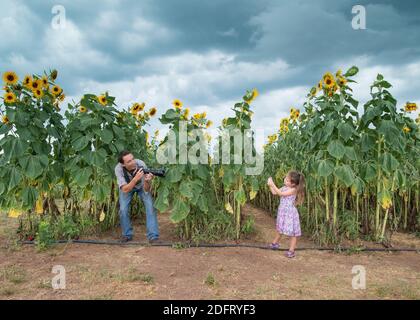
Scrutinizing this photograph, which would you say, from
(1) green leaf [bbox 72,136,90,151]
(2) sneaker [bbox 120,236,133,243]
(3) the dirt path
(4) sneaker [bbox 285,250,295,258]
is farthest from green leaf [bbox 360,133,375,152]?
(1) green leaf [bbox 72,136,90,151]

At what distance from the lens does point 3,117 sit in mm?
Answer: 5594

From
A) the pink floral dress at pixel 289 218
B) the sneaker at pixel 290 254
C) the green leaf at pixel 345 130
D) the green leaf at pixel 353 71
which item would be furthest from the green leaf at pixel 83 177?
the green leaf at pixel 353 71

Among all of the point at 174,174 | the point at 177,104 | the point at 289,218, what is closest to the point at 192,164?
the point at 174,174

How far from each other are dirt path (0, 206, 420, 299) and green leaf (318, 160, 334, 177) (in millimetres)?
1094

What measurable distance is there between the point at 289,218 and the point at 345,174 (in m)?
0.93

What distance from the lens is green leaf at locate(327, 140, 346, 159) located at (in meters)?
5.18

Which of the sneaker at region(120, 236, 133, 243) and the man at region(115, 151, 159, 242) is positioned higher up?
the man at region(115, 151, 159, 242)

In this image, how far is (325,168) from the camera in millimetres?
5238

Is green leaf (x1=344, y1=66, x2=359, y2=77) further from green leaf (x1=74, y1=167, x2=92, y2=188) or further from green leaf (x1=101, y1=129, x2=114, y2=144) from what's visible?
green leaf (x1=74, y1=167, x2=92, y2=188)

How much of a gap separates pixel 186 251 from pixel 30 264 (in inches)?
75.2

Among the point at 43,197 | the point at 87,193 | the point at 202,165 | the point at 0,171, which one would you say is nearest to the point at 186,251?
the point at 202,165

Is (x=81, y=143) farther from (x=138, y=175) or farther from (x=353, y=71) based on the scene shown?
(x=353, y=71)

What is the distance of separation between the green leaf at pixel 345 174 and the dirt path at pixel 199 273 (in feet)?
3.32

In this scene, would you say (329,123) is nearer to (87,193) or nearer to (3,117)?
(87,193)
